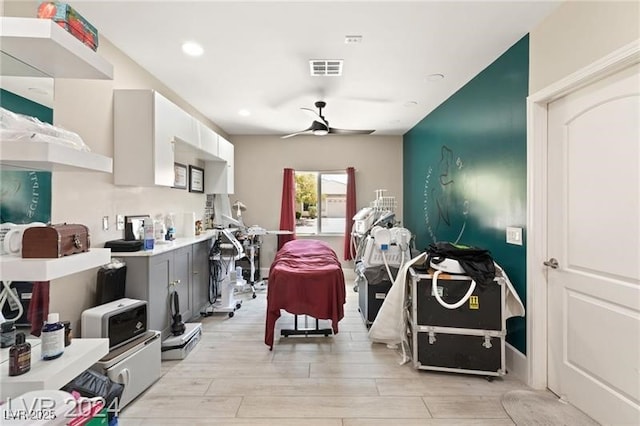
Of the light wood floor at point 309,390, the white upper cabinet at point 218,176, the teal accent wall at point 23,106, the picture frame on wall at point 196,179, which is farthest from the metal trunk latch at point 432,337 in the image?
the white upper cabinet at point 218,176

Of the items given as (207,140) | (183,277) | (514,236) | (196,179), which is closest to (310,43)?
(207,140)

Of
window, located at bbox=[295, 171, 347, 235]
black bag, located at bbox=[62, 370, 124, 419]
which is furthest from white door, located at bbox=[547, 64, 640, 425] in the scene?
window, located at bbox=[295, 171, 347, 235]

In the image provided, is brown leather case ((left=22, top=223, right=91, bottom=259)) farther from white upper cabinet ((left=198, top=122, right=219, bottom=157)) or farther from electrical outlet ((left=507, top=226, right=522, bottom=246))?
electrical outlet ((left=507, top=226, right=522, bottom=246))

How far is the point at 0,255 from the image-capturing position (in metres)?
1.25

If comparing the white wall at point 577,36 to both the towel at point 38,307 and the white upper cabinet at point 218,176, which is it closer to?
the towel at point 38,307

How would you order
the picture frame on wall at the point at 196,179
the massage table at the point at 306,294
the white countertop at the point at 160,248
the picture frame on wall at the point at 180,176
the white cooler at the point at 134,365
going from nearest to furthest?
the white cooler at the point at 134,365 < the white countertop at the point at 160,248 < the massage table at the point at 306,294 < the picture frame on wall at the point at 180,176 < the picture frame on wall at the point at 196,179

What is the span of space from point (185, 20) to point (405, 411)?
10.4ft

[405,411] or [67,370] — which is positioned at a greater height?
[67,370]

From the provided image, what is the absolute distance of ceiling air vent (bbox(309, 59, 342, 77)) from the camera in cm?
276

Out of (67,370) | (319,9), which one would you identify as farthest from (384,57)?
(67,370)

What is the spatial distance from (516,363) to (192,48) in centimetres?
380

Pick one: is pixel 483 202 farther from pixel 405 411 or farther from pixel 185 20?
pixel 185 20

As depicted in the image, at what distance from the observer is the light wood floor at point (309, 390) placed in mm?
1957

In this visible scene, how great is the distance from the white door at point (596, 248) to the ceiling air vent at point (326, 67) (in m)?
1.79
